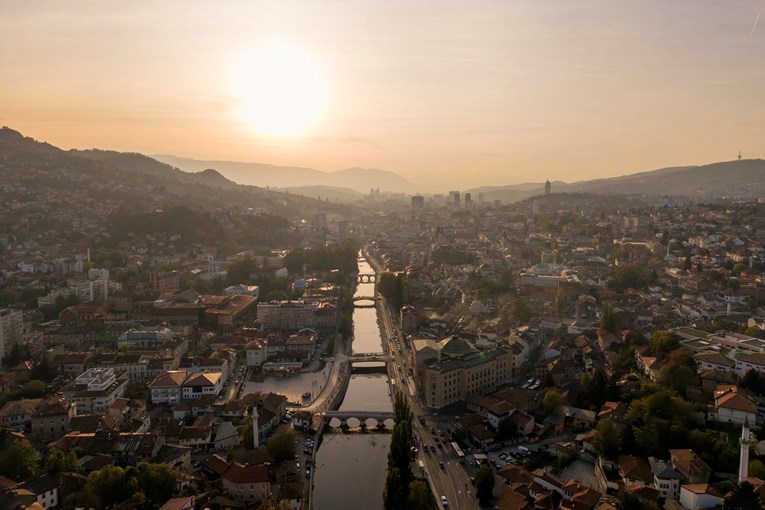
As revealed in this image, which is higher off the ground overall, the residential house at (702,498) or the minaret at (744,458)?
the minaret at (744,458)

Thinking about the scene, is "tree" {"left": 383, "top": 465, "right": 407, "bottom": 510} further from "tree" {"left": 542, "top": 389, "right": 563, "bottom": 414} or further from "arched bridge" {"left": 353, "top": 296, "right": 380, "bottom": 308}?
"arched bridge" {"left": 353, "top": 296, "right": 380, "bottom": 308}

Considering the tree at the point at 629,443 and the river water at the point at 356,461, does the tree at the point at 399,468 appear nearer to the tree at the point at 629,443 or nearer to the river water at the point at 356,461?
the river water at the point at 356,461

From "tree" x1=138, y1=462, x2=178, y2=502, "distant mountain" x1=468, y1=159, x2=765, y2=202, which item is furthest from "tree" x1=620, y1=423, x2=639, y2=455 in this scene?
"distant mountain" x1=468, y1=159, x2=765, y2=202

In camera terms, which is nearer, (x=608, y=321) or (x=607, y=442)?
(x=607, y=442)

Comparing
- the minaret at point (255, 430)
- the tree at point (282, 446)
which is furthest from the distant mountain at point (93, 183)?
the tree at point (282, 446)

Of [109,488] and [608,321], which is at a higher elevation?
[608,321]

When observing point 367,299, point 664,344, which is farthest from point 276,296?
point 664,344

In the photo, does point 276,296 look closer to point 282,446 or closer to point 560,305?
point 560,305
